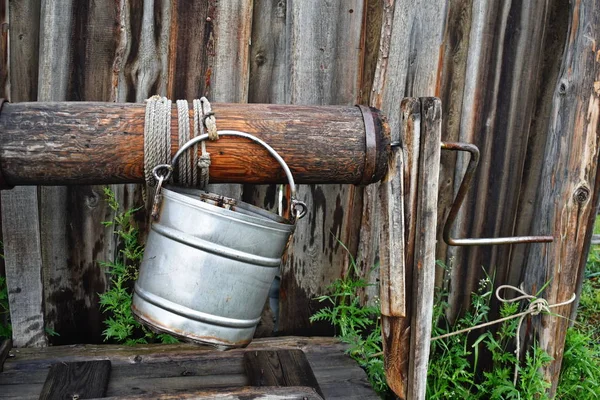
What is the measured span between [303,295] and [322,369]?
0.37m

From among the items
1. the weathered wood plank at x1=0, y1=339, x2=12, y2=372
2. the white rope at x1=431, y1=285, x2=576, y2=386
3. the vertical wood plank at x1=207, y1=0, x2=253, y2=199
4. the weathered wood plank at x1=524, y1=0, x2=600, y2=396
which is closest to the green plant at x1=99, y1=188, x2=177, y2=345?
the weathered wood plank at x1=0, y1=339, x2=12, y2=372

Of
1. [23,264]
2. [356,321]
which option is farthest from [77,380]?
[356,321]

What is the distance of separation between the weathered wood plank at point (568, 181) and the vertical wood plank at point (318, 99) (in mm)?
885

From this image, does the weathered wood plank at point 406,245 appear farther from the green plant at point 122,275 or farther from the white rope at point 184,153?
the green plant at point 122,275

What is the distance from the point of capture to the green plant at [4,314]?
259 cm

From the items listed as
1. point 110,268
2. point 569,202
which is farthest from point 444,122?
point 110,268

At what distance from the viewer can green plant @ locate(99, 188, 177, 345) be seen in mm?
2529

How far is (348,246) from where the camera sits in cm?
279

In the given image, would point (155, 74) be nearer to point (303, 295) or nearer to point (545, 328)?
point (303, 295)

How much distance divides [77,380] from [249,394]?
0.68 metres

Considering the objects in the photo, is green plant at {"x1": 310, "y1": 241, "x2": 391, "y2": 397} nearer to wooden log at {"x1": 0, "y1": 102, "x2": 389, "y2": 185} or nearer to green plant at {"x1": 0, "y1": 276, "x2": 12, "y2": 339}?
Answer: wooden log at {"x1": 0, "y1": 102, "x2": 389, "y2": 185}

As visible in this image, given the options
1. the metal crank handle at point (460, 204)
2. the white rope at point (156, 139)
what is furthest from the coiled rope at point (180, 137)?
the metal crank handle at point (460, 204)

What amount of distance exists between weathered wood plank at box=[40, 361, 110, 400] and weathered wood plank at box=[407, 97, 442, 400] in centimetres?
115

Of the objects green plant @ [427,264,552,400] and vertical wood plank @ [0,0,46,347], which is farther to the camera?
green plant @ [427,264,552,400]
